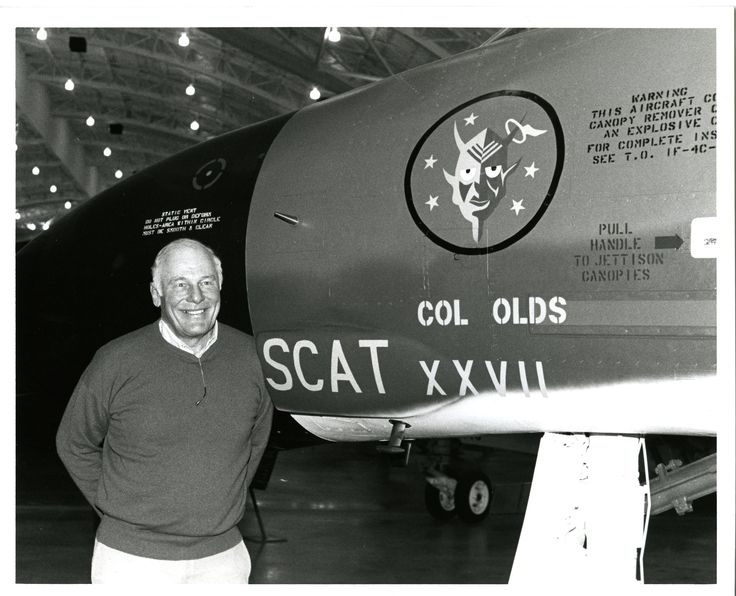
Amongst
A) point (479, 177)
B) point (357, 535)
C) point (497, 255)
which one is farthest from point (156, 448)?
point (357, 535)

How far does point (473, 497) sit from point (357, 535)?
1.22 meters

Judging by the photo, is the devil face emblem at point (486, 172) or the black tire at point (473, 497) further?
the black tire at point (473, 497)

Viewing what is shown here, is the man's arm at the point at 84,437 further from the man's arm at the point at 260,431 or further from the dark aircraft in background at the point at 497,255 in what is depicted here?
the dark aircraft in background at the point at 497,255

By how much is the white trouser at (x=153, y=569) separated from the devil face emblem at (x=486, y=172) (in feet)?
4.10

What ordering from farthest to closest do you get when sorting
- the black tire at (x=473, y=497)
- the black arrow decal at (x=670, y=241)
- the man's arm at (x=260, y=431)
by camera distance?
the black tire at (x=473, y=497)
the man's arm at (x=260, y=431)
the black arrow decal at (x=670, y=241)

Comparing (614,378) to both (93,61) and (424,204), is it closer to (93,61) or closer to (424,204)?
(424,204)

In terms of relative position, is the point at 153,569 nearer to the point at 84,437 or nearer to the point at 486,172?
the point at 84,437

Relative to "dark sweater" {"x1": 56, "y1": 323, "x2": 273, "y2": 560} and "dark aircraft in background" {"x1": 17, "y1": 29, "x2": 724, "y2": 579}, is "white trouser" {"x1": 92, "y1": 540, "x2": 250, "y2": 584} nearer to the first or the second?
"dark sweater" {"x1": 56, "y1": 323, "x2": 273, "y2": 560}

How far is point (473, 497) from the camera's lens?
27.9ft

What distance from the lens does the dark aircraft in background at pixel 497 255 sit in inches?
115

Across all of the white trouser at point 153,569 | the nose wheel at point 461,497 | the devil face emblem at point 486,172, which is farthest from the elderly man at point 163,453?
the nose wheel at point 461,497

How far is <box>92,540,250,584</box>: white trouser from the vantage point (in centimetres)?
297

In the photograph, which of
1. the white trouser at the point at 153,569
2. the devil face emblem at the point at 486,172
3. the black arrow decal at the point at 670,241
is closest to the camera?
the black arrow decal at the point at 670,241

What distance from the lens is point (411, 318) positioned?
10.8 feet
